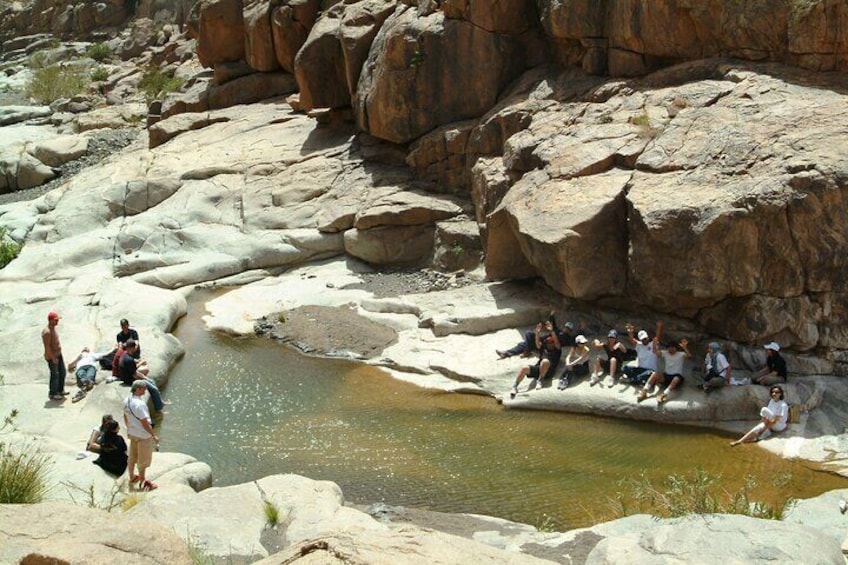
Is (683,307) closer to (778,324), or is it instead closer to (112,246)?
(778,324)

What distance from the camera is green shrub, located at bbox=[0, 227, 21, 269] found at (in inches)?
1029

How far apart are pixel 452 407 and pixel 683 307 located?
5138mm

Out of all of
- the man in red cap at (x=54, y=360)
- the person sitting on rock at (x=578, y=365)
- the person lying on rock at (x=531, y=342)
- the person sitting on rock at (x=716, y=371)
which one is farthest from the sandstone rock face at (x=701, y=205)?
the man in red cap at (x=54, y=360)

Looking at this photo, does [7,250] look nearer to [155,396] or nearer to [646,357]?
[155,396]

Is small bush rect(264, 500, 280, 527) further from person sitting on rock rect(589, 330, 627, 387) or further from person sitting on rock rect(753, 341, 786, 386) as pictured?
person sitting on rock rect(753, 341, 786, 386)

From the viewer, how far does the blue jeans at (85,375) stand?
17.5 meters

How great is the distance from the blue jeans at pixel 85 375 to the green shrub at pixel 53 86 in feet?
109

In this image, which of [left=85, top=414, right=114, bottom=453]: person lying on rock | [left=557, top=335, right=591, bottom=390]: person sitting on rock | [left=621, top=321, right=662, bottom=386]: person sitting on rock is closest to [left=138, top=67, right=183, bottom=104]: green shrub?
[left=557, top=335, right=591, bottom=390]: person sitting on rock

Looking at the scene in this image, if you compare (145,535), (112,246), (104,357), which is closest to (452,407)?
(104,357)

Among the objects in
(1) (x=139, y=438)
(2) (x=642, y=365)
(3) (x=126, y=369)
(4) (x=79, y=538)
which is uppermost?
(4) (x=79, y=538)

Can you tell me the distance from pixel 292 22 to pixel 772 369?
75.8 feet

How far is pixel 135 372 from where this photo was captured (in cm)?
1783

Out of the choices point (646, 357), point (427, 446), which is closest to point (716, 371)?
point (646, 357)

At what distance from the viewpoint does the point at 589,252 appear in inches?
744
